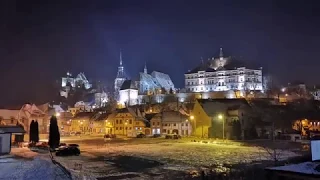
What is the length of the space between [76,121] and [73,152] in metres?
80.6

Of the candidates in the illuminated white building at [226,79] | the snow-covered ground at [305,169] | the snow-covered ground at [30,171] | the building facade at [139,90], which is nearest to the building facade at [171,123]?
the snow-covered ground at [30,171]

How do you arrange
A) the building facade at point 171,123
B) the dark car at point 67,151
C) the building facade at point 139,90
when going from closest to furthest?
the dark car at point 67,151, the building facade at point 171,123, the building facade at point 139,90

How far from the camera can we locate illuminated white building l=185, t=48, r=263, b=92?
6137 inches

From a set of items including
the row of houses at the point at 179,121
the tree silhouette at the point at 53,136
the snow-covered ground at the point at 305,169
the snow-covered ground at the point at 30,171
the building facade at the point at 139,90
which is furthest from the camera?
the building facade at the point at 139,90

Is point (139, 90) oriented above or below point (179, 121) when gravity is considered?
above

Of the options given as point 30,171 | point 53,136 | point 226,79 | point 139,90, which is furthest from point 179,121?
point 139,90

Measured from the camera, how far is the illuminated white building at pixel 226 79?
6137 inches

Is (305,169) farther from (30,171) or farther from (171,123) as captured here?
(171,123)

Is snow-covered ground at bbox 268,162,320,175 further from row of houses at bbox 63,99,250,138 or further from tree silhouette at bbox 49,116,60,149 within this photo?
row of houses at bbox 63,99,250,138

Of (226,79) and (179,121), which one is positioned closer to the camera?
(179,121)

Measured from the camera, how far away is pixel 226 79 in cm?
16138

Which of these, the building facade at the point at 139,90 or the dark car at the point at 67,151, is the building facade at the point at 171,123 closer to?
the dark car at the point at 67,151

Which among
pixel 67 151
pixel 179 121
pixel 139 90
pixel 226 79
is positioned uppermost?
pixel 226 79

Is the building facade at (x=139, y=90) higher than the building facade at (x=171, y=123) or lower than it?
higher
